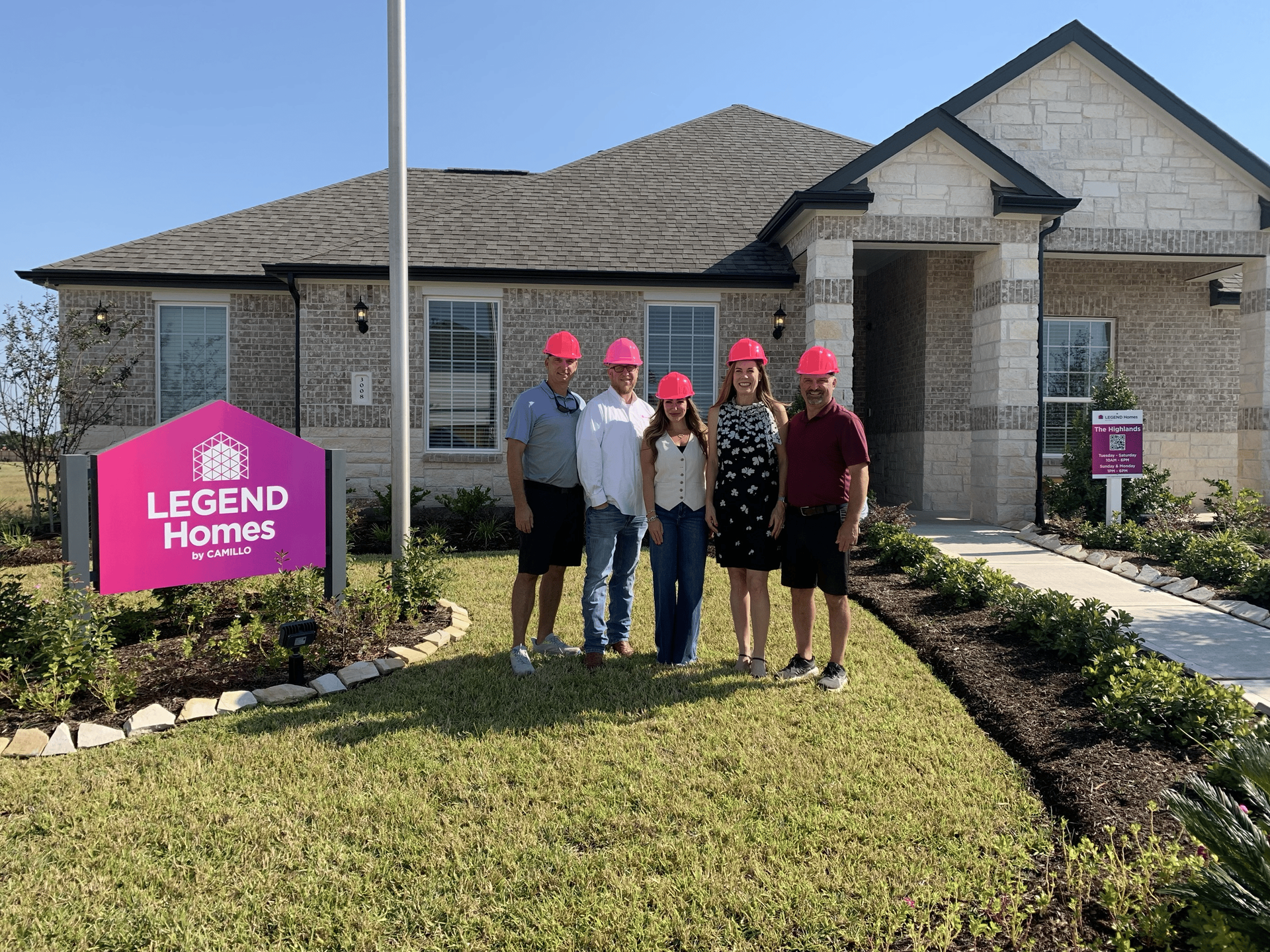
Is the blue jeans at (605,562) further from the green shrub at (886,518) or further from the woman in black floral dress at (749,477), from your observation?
the green shrub at (886,518)

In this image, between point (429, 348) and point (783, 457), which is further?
point (429, 348)

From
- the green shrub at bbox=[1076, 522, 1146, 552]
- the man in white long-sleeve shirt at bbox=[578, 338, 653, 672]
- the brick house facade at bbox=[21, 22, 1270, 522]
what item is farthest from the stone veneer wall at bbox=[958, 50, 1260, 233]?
the man in white long-sleeve shirt at bbox=[578, 338, 653, 672]

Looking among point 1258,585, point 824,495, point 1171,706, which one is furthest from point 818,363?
point 1258,585

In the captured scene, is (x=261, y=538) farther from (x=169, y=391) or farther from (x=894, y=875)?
(x=169, y=391)

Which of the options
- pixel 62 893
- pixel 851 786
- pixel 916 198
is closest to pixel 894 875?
pixel 851 786

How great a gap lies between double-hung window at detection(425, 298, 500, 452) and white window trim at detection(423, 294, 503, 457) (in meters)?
0.01

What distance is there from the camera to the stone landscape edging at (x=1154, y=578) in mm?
6762

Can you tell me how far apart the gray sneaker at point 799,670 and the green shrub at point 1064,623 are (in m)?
1.69

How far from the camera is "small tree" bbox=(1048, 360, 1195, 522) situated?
11.0 meters

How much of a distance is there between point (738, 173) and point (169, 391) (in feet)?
37.4

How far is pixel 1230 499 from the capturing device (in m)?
11.6

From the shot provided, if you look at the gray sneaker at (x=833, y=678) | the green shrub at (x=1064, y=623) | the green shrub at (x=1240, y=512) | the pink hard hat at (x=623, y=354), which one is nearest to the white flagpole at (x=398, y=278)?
the pink hard hat at (x=623, y=354)

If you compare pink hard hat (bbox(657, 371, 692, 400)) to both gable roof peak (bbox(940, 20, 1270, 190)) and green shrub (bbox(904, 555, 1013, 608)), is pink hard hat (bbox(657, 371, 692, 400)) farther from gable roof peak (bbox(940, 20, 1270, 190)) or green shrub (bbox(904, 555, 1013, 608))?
gable roof peak (bbox(940, 20, 1270, 190))

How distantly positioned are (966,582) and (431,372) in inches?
Result: 357
